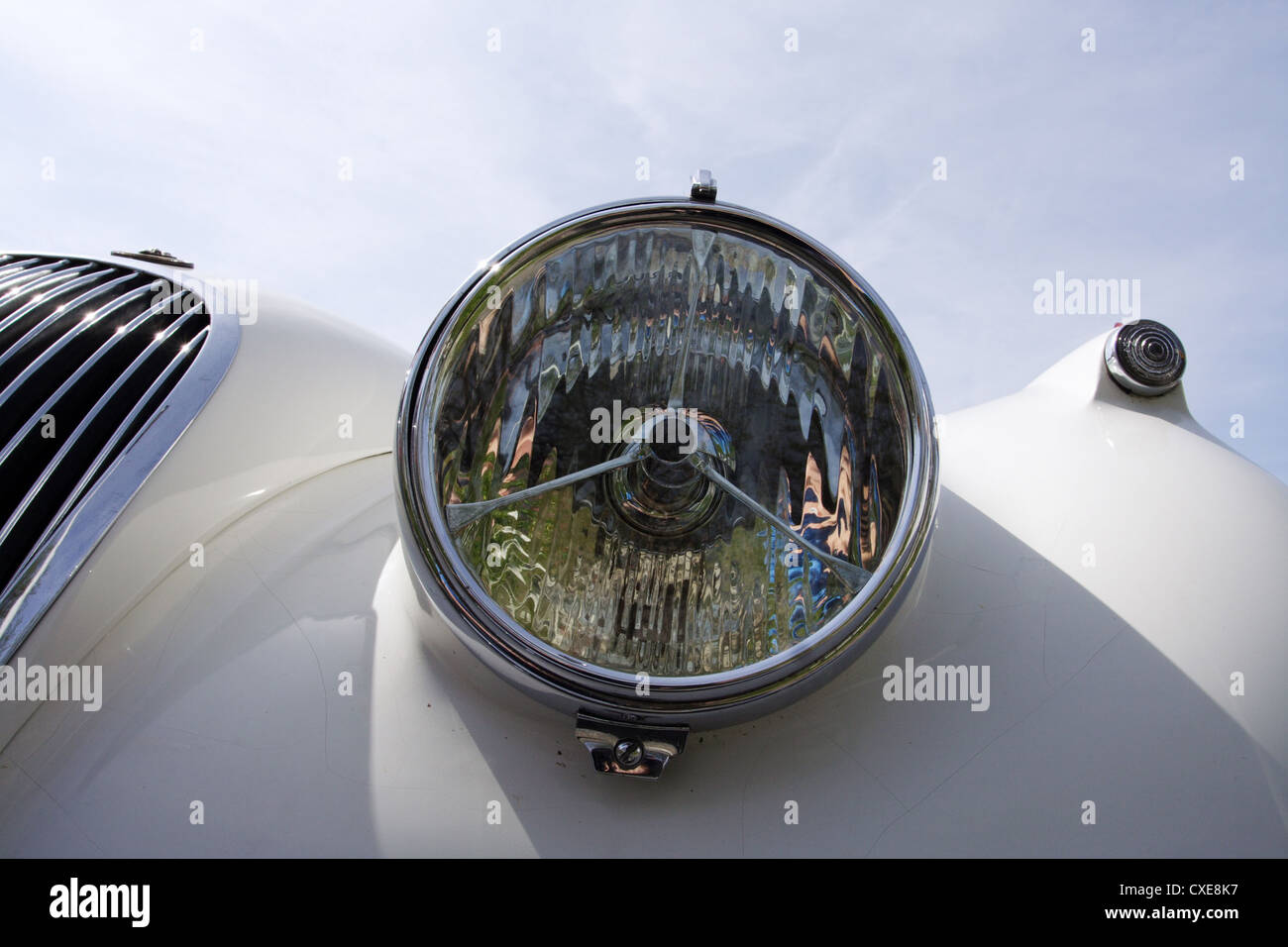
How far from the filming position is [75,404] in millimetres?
1454

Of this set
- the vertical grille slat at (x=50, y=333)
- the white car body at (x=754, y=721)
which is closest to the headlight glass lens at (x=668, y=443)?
the white car body at (x=754, y=721)

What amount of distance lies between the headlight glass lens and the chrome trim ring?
2 cm

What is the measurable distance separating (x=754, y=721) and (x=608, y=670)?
229 mm

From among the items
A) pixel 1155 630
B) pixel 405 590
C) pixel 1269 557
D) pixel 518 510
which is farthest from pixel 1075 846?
pixel 405 590

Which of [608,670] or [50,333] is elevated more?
[50,333]

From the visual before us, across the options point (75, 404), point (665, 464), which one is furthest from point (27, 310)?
point (665, 464)

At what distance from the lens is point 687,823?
43.8 inches

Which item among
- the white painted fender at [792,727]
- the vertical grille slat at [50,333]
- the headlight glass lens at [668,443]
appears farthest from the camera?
the vertical grille slat at [50,333]

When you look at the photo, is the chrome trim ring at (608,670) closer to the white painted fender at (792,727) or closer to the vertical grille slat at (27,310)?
the white painted fender at (792,727)

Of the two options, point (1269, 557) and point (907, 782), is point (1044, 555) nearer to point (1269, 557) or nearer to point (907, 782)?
point (1269, 557)

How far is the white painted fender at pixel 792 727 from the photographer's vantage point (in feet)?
3.61

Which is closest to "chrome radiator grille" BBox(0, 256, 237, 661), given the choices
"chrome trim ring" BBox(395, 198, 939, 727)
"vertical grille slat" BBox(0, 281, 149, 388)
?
"vertical grille slat" BBox(0, 281, 149, 388)

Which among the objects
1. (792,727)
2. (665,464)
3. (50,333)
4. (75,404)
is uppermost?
(50,333)

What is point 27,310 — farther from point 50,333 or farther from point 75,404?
point 75,404
